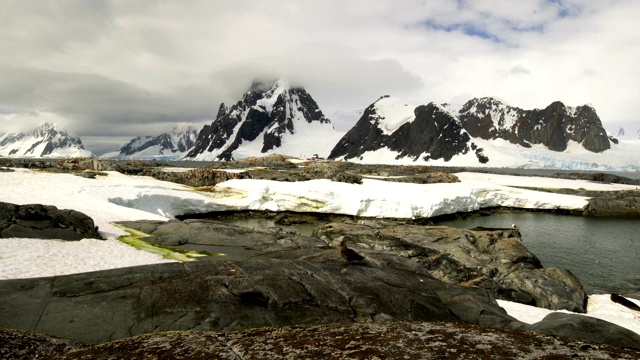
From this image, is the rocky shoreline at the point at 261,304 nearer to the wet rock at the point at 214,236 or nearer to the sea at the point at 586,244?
the wet rock at the point at 214,236

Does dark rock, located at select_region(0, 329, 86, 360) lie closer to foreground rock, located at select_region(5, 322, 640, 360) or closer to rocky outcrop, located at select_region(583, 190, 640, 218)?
foreground rock, located at select_region(5, 322, 640, 360)

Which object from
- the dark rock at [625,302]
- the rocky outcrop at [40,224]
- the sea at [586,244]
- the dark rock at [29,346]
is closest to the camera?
the dark rock at [29,346]

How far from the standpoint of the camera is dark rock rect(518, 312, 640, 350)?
9.91 m

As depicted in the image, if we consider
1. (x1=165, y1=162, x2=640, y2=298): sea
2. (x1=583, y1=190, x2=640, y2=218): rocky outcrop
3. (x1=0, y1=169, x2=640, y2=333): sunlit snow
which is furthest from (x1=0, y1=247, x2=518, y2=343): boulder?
(x1=583, y1=190, x2=640, y2=218): rocky outcrop

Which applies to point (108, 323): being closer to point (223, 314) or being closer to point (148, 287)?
point (148, 287)

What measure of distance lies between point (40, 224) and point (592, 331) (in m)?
28.8

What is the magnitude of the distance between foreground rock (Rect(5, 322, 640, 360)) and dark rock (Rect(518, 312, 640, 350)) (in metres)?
6.28

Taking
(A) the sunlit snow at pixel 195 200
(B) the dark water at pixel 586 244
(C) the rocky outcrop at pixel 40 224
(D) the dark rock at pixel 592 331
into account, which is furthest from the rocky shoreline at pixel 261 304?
(C) the rocky outcrop at pixel 40 224

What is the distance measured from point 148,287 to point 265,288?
11.5 feet

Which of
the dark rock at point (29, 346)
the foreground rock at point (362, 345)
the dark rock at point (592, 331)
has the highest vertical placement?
the foreground rock at point (362, 345)

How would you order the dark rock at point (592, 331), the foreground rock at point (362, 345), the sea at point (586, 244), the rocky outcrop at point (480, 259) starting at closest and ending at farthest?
the foreground rock at point (362, 345)
the dark rock at point (592, 331)
the rocky outcrop at point (480, 259)
the sea at point (586, 244)

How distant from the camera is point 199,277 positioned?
11922 millimetres

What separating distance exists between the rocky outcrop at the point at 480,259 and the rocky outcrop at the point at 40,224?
61.7ft

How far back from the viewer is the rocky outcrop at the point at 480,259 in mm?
22125
